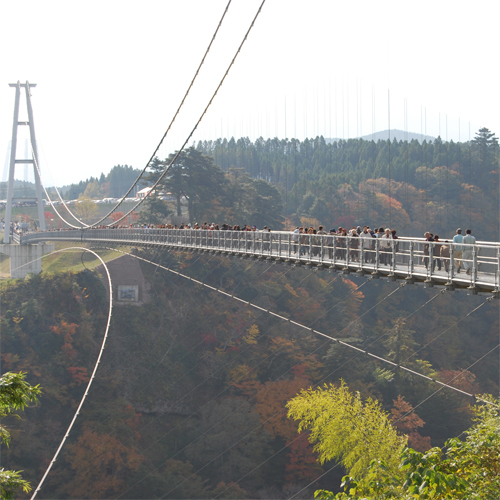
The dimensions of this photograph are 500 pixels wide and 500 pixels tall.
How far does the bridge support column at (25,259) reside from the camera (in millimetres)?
67438

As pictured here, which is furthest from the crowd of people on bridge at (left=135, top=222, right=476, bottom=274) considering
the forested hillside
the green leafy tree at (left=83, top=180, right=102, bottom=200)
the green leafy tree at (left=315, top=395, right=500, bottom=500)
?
the green leafy tree at (left=83, top=180, right=102, bottom=200)

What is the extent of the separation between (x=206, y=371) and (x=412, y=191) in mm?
46957

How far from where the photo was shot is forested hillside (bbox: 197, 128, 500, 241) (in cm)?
8244

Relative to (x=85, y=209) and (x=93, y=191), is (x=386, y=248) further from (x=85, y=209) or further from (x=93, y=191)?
(x=93, y=191)

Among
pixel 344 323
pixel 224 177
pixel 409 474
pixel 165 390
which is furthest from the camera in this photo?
pixel 224 177

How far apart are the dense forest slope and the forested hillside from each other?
15.2m

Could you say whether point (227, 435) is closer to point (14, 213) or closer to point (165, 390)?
point (165, 390)

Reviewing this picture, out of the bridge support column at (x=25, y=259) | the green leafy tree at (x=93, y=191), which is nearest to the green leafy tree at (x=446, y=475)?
the bridge support column at (x=25, y=259)

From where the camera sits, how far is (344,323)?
64.7 meters

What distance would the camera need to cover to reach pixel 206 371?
56062 millimetres

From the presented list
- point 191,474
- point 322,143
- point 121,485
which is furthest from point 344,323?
point 322,143

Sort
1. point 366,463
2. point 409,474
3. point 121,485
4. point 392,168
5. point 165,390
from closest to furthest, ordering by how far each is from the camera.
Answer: point 409,474, point 366,463, point 121,485, point 165,390, point 392,168

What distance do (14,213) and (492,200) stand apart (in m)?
88.0

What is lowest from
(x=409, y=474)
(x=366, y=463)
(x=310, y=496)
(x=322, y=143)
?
(x=310, y=496)
